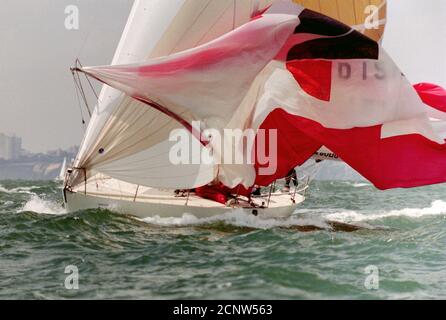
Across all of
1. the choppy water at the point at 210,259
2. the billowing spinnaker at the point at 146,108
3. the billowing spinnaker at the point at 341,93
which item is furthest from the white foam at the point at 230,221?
the billowing spinnaker at the point at 341,93

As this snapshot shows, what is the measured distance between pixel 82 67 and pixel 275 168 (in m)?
6.23

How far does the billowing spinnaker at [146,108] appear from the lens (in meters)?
15.8

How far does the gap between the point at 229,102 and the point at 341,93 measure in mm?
2832

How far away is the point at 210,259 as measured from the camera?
10.6 meters

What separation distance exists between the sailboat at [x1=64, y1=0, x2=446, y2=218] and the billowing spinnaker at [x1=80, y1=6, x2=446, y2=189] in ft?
0.09

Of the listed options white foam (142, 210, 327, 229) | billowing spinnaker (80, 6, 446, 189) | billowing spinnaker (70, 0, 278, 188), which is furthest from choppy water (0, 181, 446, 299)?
billowing spinnaker (80, 6, 446, 189)

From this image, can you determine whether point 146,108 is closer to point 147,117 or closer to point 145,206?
point 147,117

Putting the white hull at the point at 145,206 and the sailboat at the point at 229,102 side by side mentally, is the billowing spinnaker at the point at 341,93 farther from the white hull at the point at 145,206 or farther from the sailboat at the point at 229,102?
the white hull at the point at 145,206

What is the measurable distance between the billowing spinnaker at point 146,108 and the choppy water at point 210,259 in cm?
135

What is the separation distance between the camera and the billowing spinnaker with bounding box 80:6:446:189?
14.5 m

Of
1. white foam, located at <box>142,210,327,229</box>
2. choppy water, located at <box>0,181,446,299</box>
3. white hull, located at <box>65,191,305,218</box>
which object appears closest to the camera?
choppy water, located at <box>0,181,446,299</box>

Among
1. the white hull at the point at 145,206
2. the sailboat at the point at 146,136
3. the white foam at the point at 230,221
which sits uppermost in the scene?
the sailboat at the point at 146,136

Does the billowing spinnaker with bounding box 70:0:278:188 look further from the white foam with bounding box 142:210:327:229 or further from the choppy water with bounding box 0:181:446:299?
the choppy water with bounding box 0:181:446:299
